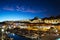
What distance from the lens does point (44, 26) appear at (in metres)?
9.75

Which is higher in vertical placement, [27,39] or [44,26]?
[44,26]

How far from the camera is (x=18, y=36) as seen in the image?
39.4ft

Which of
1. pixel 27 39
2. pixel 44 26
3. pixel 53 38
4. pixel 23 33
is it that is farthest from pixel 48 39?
pixel 23 33

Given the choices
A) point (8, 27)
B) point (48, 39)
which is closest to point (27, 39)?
point (8, 27)

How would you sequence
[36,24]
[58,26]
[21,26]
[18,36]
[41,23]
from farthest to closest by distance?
[18,36]
[21,26]
[36,24]
[41,23]
[58,26]

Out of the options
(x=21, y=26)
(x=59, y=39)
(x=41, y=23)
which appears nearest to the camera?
(x=59, y=39)

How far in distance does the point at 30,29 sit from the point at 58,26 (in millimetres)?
2095

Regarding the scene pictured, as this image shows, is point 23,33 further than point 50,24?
Yes

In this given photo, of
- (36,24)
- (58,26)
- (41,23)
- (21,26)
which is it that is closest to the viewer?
(58,26)

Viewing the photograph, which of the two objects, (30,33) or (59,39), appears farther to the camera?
(30,33)

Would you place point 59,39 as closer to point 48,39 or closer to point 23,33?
point 48,39

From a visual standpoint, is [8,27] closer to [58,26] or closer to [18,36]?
[18,36]

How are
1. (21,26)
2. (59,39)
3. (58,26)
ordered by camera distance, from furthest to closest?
1. (21,26)
2. (58,26)
3. (59,39)

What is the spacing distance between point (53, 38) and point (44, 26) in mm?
5349
